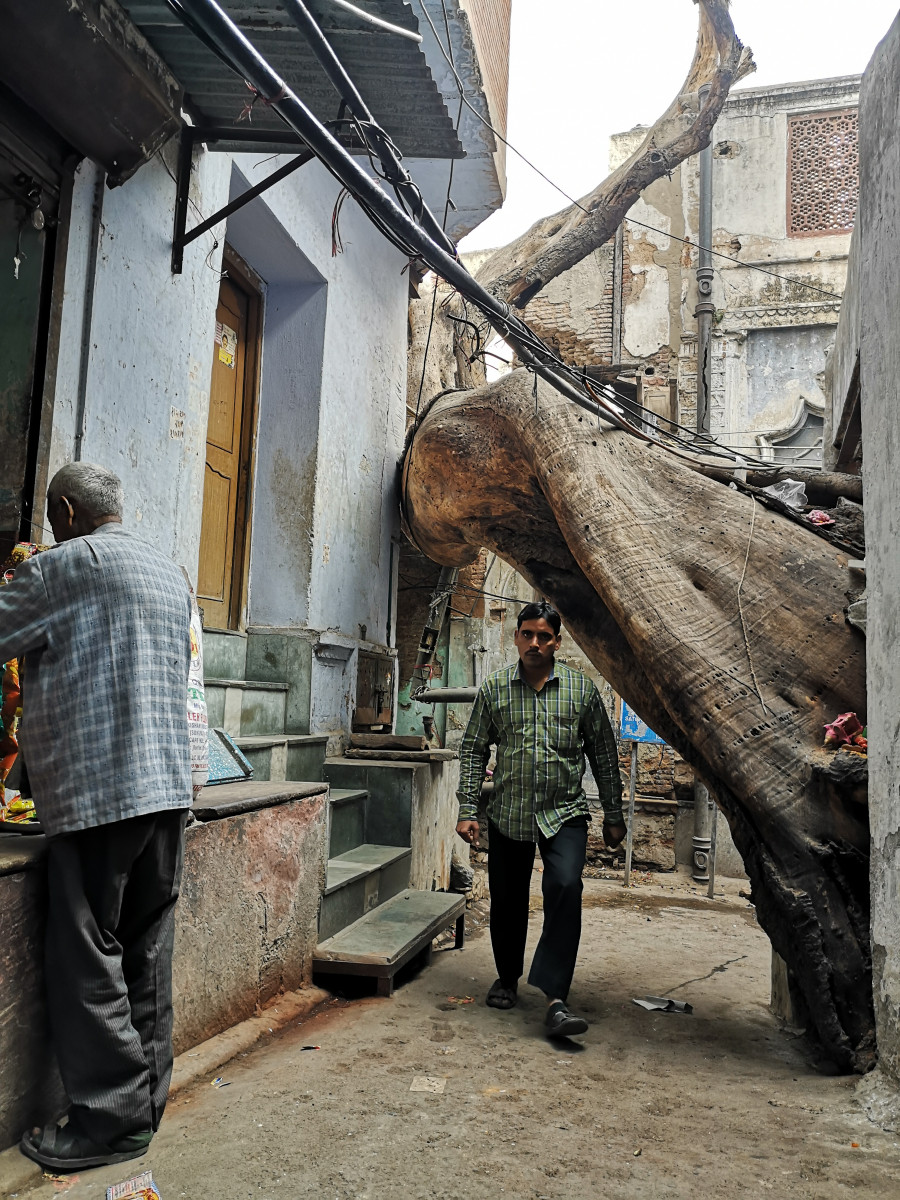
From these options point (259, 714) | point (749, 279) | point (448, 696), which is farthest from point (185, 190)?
point (749, 279)

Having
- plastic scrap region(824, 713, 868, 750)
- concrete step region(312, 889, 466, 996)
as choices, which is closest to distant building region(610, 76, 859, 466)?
concrete step region(312, 889, 466, 996)

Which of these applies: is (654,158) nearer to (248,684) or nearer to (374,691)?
(374,691)

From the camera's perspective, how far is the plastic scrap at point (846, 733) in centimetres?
382

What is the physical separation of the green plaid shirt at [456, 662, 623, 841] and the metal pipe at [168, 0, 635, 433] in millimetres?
1790

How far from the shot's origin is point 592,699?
4254 mm

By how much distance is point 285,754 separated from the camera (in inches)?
209

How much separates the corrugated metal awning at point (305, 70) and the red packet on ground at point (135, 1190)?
12.4 ft

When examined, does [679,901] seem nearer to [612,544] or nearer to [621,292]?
[612,544]

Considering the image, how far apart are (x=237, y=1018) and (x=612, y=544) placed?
9.35 feet

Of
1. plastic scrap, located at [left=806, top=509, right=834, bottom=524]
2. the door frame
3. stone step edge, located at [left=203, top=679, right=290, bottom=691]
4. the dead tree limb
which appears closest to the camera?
plastic scrap, located at [left=806, top=509, right=834, bottom=524]

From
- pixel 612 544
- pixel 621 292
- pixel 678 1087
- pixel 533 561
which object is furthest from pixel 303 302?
pixel 621 292

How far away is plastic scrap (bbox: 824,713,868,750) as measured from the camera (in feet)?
12.5

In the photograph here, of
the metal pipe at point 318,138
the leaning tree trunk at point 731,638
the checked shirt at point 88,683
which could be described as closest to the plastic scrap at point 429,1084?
the checked shirt at point 88,683

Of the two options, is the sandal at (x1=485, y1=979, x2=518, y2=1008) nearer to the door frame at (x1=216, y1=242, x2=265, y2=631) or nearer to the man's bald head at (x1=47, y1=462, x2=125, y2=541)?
the man's bald head at (x1=47, y1=462, x2=125, y2=541)
